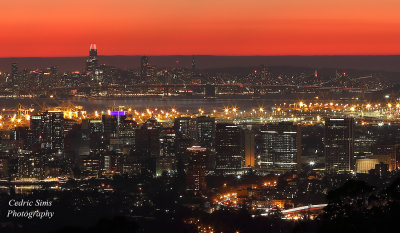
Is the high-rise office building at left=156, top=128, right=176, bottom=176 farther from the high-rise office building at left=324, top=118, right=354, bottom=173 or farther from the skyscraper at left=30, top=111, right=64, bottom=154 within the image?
the high-rise office building at left=324, top=118, right=354, bottom=173

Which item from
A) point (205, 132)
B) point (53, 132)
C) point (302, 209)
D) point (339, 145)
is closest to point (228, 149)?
point (205, 132)

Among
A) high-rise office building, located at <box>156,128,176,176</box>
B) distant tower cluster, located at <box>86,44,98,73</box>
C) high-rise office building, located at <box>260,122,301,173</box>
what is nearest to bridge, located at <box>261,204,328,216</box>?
high-rise office building, located at <box>156,128,176,176</box>

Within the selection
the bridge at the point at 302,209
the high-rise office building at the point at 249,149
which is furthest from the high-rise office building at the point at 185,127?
the bridge at the point at 302,209

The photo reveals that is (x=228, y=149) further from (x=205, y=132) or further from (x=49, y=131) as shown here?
(x=49, y=131)

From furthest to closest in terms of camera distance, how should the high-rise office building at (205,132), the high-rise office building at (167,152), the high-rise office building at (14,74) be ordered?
the high-rise office building at (14,74) → the high-rise office building at (205,132) → the high-rise office building at (167,152)

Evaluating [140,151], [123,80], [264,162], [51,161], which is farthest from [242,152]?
[123,80]

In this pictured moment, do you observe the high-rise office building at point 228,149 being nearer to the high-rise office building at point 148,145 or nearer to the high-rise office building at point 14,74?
the high-rise office building at point 148,145

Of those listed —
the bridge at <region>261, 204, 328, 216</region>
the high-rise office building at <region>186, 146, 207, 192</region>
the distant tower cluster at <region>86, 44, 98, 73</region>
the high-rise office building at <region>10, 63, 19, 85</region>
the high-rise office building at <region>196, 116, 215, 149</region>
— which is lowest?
the bridge at <region>261, 204, 328, 216</region>
